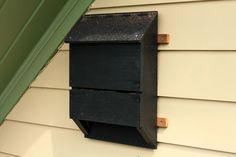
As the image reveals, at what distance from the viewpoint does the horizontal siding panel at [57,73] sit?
1579 millimetres

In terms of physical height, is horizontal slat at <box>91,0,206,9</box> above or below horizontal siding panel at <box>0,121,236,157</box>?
above

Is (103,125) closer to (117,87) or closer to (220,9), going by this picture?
(117,87)

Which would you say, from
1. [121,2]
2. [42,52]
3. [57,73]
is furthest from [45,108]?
[121,2]

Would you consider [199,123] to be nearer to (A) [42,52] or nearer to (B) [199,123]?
(B) [199,123]

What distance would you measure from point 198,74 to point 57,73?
65cm

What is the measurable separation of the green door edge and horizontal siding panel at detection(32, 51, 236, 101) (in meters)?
0.35

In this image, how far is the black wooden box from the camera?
48.5 inches

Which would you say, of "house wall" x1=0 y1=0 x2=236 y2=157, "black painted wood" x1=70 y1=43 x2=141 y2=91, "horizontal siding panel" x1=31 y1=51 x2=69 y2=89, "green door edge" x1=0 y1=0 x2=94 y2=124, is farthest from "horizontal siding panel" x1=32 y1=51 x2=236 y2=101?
"horizontal siding panel" x1=31 y1=51 x2=69 y2=89

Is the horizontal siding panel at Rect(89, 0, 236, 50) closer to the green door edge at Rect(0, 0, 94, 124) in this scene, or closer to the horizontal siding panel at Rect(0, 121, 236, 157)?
the green door edge at Rect(0, 0, 94, 124)

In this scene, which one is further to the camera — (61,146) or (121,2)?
(61,146)

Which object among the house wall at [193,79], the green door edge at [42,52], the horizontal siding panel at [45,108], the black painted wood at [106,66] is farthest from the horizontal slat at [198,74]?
the horizontal siding panel at [45,108]

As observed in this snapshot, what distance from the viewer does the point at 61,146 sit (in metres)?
1.62

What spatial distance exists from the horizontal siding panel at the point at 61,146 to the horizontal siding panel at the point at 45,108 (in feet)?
0.11

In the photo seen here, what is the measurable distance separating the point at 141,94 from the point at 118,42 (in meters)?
0.19
